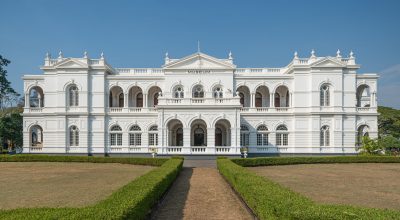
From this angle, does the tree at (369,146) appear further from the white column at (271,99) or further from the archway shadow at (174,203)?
the archway shadow at (174,203)

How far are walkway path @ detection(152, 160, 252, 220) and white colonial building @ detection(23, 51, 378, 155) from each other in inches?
769

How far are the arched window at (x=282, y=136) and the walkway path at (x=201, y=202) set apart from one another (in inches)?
849

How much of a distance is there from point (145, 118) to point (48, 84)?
43.4 ft

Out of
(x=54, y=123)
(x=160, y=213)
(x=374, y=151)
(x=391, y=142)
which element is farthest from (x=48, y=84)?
(x=391, y=142)

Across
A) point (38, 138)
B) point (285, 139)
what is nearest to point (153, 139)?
point (285, 139)

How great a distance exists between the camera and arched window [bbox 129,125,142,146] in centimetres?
3794

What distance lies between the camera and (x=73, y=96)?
125ft

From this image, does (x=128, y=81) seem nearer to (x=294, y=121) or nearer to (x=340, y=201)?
(x=294, y=121)

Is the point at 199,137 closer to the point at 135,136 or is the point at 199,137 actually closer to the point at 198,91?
the point at 198,91

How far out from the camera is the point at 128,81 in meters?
39.2

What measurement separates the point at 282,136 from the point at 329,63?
1085 centimetres

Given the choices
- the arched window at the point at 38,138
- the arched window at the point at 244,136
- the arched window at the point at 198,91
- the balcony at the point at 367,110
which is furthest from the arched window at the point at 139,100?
the balcony at the point at 367,110

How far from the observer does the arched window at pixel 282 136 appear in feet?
124

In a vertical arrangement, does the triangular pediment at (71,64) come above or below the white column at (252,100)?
above
